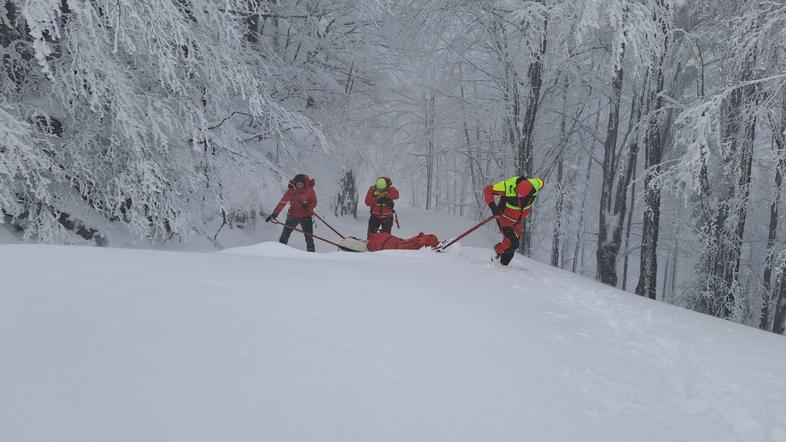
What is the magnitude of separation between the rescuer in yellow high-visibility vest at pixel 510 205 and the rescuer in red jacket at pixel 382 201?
7.71 feet

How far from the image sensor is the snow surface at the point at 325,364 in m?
1.75

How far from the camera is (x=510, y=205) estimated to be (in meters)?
7.03

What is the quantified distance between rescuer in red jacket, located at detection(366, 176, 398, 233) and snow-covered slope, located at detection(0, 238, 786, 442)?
16.3ft

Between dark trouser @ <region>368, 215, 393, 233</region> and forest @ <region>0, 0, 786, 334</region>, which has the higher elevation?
forest @ <region>0, 0, 786, 334</region>

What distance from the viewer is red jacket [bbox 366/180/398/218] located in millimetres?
9016

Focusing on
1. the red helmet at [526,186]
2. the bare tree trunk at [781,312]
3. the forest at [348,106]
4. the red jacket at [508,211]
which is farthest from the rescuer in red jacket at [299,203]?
the bare tree trunk at [781,312]

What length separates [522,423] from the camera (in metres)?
2.06

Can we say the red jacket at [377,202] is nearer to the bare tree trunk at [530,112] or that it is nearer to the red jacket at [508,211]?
the red jacket at [508,211]

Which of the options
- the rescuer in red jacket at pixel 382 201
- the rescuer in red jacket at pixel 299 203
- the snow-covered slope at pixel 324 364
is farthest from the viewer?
the rescuer in red jacket at pixel 299 203

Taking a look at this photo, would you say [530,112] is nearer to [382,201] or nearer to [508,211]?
[382,201]

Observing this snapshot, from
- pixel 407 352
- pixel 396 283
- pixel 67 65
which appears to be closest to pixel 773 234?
pixel 396 283

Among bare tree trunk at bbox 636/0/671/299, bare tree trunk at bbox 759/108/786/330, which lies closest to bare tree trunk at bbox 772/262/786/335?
bare tree trunk at bbox 759/108/786/330

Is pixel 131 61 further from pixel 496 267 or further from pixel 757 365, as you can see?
pixel 757 365

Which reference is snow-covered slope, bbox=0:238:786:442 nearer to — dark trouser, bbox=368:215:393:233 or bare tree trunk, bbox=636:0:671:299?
dark trouser, bbox=368:215:393:233
